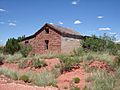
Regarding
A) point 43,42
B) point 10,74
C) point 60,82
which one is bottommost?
point 60,82

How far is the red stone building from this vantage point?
135ft

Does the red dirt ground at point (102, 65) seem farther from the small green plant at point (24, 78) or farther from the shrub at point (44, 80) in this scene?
the small green plant at point (24, 78)

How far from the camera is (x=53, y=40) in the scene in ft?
137

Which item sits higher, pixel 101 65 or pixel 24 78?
pixel 101 65

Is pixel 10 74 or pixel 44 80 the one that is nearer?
pixel 44 80

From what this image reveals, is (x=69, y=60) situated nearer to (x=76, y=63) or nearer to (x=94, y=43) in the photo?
(x=76, y=63)

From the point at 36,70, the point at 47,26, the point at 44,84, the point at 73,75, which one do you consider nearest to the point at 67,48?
the point at 47,26

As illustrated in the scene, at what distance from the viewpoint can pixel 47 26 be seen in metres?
42.6

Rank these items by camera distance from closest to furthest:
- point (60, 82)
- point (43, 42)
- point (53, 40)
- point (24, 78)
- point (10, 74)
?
point (60, 82), point (24, 78), point (10, 74), point (53, 40), point (43, 42)

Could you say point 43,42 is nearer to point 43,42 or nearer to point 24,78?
point 43,42

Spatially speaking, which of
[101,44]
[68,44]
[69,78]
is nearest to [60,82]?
[69,78]

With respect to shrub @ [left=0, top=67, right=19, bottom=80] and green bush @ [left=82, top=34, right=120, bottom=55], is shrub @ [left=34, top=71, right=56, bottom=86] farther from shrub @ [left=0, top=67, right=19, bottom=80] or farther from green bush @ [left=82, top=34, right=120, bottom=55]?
green bush @ [left=82, top=34, right=120, bottom=55]

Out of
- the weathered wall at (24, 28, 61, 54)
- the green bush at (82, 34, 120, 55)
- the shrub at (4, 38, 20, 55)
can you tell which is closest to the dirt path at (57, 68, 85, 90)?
the green bush at (82, 34, 120, 55)

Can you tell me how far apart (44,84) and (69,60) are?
4972mm
